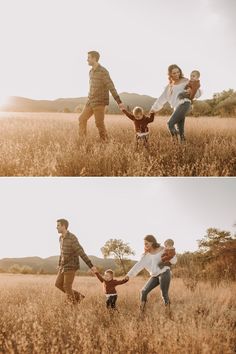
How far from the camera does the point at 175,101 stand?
478cm

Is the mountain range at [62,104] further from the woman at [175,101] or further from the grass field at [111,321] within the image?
the grass field at [111,321]

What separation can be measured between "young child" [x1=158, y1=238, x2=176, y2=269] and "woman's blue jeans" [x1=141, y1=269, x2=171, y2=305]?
84mm

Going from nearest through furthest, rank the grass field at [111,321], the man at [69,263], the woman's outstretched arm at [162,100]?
1. the grass field at [111,321]
2. the man at [69,263]
3. the woman's outstretched arm at [162,100]

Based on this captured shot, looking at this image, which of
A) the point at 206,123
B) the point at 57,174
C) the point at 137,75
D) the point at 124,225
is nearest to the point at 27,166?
the point at 57,174

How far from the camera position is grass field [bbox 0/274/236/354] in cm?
405

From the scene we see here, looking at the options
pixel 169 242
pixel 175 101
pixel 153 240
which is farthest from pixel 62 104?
pixel 169 242

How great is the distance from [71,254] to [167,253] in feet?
2.93

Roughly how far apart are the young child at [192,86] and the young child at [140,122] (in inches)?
13.6

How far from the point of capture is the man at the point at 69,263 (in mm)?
4582

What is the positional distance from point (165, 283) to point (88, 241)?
82 cm

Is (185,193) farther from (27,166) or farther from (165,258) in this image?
(27,166)

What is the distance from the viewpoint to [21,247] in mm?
4895

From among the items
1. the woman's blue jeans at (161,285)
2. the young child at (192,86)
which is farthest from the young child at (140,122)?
the woman's blue jeans at (161,285)

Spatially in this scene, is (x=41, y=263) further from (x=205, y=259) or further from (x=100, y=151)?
(x=205, y=259)
